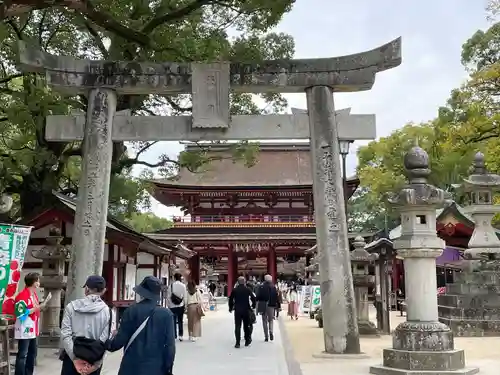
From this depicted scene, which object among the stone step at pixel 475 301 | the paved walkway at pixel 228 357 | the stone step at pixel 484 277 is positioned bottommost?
the paved walkway at pixel 228 357

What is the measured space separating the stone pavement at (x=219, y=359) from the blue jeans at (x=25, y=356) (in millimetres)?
1272

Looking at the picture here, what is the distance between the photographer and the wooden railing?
119 ft

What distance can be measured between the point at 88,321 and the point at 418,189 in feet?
→ 20.0

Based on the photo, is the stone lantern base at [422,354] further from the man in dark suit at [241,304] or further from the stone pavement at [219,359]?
the man in dark suit at [241,304]

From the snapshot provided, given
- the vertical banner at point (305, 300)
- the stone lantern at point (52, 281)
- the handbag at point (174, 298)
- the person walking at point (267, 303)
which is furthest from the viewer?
the vertical banner at point (305, 300)

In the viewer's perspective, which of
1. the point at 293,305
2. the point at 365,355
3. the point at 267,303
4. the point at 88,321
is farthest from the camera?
the point at 293,305

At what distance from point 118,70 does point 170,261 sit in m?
15.8

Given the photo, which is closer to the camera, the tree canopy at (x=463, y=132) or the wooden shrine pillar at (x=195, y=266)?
the tree canopy at (x=463, y=132)

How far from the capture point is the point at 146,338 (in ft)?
16.0

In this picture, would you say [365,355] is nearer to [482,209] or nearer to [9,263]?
[9,263]

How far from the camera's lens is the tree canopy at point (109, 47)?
481 inches

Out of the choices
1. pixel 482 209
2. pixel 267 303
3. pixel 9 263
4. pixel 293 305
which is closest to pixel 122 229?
pixel 267 303

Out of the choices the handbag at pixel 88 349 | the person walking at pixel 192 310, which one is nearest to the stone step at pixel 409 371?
the handbag at pixel 88 349

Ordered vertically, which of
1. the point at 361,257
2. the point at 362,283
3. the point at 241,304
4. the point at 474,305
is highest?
the point at 361,257
